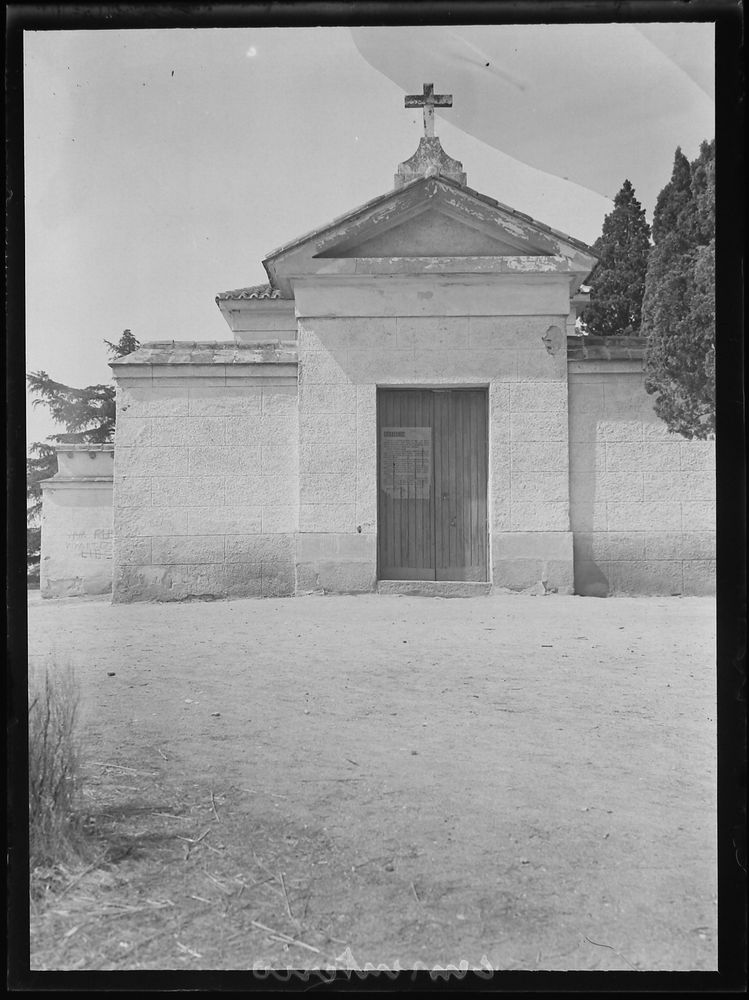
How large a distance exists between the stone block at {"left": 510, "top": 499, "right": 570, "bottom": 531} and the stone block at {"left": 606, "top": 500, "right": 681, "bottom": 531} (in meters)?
0.51

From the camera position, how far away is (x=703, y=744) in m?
4.18

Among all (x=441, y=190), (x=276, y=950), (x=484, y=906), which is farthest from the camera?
(x=441, y=190)

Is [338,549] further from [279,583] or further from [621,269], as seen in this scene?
[621,269]

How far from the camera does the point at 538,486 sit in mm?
8977

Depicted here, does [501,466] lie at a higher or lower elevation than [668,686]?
higher

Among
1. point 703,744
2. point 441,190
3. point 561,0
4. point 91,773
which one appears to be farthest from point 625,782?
point 441,190

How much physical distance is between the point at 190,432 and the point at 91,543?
2261 mm

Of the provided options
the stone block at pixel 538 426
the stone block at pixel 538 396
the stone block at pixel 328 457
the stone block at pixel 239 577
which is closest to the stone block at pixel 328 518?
the stone block at pixel 328 457

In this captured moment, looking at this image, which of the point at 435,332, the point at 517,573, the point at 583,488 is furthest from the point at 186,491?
the point at 583,488

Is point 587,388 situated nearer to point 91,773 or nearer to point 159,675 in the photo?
point 159,675

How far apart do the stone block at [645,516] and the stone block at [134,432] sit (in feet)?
16.7

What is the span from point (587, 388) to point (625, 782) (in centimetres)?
607

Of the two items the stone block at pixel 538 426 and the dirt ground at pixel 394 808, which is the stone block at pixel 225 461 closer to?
the stone block at pixel 538 426

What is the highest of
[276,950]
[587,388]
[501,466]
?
[587,388]
